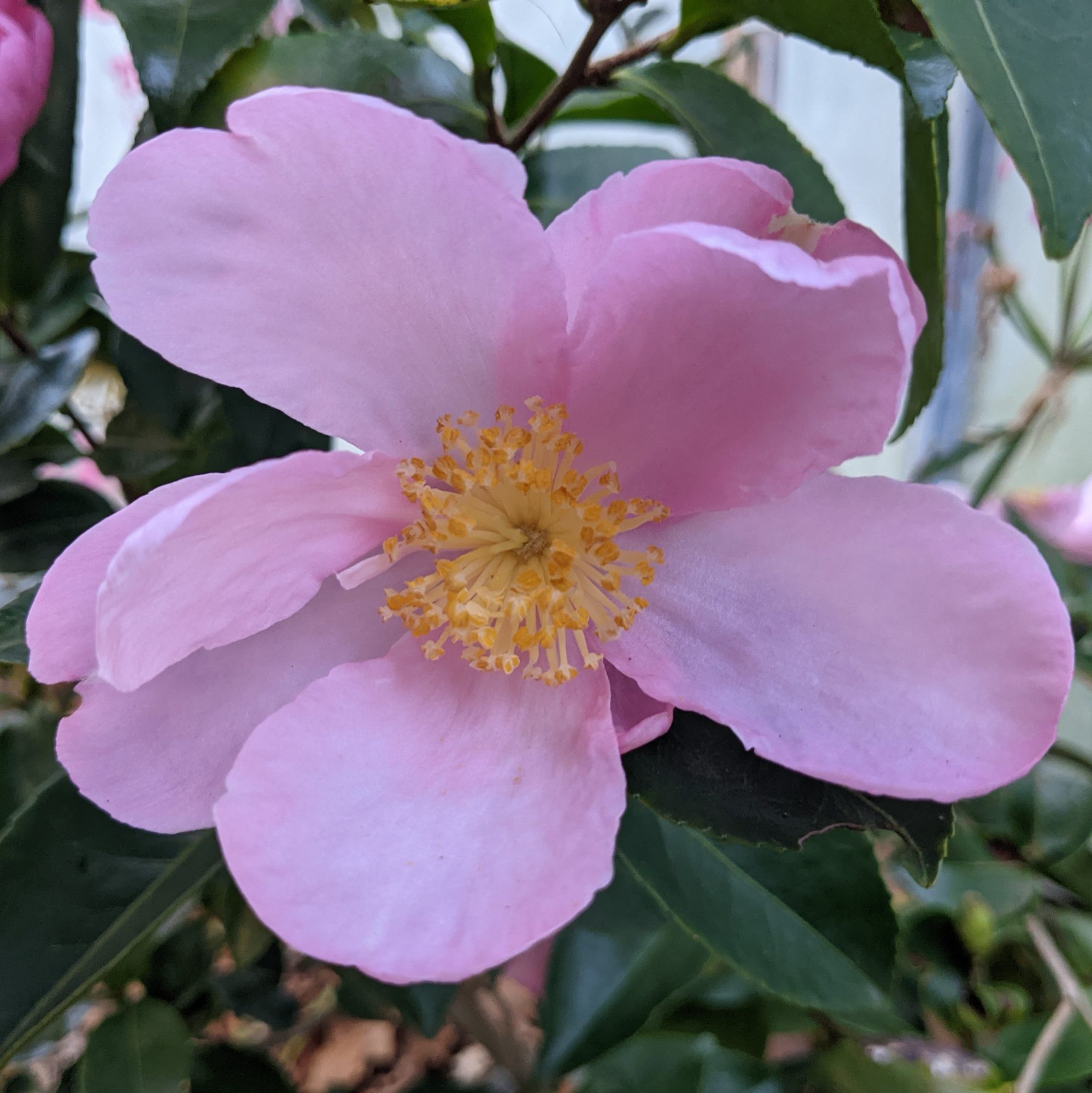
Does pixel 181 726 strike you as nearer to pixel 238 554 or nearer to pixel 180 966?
pixel 238 554

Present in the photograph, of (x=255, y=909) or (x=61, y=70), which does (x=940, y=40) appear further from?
(x=61, y=70)

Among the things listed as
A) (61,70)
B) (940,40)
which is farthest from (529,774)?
(61,70)

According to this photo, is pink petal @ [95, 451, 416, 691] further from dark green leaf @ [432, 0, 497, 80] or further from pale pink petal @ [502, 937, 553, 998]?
pale pink petal @ [502, 937, 553, 998]

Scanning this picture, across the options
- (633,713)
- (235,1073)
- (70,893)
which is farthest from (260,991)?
(633,713)

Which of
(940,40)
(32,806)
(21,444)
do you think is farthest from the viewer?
(21,444)

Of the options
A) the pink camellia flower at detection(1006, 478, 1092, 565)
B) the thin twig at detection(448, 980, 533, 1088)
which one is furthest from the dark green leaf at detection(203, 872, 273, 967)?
the pink camellia flower at detection(1006, 478, 1092, 565)
